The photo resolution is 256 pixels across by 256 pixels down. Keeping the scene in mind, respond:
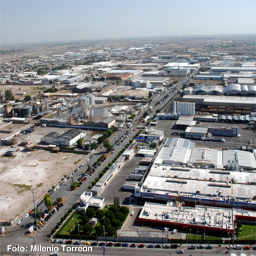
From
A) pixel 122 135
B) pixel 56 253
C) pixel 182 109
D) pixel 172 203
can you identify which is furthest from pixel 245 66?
pixel 56 253

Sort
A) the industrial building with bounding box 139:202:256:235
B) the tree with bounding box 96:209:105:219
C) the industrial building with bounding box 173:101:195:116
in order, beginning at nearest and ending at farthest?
the industrial building with bounding box 139:202:256:235 < the tree with bounding box 96:209:105:219 < the industrial building with bounding box 173:101:195:116

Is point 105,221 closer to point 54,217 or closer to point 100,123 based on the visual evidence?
point 54,217

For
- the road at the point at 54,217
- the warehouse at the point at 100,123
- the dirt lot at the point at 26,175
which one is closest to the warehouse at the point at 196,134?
the road at the point at 54,217

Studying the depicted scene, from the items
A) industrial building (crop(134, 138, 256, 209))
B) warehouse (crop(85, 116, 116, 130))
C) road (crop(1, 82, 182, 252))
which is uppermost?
warehouse (crop(85, 116, 116, 130))

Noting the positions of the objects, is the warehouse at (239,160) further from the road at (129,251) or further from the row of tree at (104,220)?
the row of tree at (104,220)

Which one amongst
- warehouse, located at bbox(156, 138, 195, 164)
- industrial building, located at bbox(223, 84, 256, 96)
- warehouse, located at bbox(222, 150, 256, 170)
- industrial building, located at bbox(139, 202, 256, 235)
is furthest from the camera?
industrial building, located at bbox(223, 84, 256, 96)

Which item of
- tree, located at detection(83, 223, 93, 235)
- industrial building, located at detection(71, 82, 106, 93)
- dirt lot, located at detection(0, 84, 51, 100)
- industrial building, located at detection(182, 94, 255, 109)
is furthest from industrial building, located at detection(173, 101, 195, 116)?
dirt lot, located at detection(0, 84, 51, 100)

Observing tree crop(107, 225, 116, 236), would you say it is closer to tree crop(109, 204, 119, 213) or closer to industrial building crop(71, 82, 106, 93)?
tree crop(109, 204, 119, 213)

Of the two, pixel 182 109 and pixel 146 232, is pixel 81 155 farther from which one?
pixel 182 109

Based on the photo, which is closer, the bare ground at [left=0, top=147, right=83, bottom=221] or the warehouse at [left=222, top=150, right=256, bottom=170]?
the bare ground at [left=0, top=147, right=83, bottom=221]
